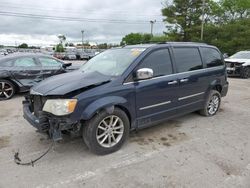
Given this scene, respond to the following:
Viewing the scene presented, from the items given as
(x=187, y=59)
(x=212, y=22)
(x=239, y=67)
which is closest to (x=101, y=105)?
(x=187, y=59)

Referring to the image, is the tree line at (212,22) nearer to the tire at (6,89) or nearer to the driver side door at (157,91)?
the tire at (6,89)

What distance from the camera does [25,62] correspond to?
768cm

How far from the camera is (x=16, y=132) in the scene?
15.0 feet

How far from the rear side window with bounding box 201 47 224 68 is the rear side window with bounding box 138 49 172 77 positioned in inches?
51.8

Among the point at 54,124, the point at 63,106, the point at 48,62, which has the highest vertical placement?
the point at 48,62

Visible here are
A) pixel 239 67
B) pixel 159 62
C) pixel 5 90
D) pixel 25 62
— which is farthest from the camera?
pixel 239 67

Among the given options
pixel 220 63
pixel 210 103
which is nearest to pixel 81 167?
pixel 210 103

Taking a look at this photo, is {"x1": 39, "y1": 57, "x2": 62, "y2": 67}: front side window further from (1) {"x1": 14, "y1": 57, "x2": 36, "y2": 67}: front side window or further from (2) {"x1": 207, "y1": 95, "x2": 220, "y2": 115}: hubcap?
(2) {"x1": 207, "y1": 95, "x2": 220, "y2": 115}: hubcap

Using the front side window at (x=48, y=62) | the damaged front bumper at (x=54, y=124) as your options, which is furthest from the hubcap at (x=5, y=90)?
the damaged front bumper at (x=54, y=124)

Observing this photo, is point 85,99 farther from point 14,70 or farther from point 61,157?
point 14,70

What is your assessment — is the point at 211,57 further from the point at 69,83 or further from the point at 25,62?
the point at 25,62

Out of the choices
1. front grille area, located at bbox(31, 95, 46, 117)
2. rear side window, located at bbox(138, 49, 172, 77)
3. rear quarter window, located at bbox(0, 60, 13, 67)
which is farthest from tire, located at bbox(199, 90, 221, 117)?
rear quarter window, located at bbox(0, 60, 13, 67)

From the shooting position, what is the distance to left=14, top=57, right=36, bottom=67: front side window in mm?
7544

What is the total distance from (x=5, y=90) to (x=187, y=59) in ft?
18.5
